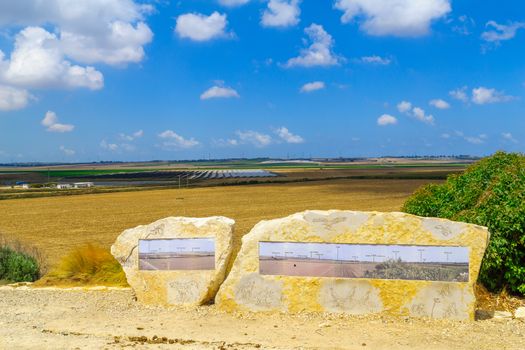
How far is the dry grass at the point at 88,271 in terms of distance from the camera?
508 inches

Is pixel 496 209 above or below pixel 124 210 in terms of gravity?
above

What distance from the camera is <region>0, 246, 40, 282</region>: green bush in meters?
14.1

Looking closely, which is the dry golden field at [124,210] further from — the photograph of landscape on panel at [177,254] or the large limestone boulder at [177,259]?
the photograph of landscape on panel at [177,254]

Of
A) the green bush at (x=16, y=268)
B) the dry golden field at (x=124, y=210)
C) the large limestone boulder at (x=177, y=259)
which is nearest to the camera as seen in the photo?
the large limestone boulder at (x=177, y=259)

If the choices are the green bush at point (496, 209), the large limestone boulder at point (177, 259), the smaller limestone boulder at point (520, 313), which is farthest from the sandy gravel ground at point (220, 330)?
the green bush at point (496, 209)

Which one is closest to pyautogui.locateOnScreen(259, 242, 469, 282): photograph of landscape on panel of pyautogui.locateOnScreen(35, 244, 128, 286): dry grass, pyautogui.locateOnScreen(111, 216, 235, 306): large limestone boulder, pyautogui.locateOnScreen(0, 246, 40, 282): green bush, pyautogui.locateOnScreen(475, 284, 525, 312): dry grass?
pyautogui.locateOnScreen(111, 216, 235, 306): large limestone boulder

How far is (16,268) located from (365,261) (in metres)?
10.0

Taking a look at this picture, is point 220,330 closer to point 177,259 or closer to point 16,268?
point 177,259

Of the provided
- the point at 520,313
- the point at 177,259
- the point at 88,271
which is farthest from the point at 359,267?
the point at 88,271

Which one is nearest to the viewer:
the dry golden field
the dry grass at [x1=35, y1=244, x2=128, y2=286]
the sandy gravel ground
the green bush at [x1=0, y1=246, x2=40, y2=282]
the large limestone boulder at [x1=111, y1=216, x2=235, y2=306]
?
the sandy gravel ground

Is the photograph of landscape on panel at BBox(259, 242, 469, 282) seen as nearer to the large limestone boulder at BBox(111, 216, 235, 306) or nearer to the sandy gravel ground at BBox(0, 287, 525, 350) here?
the sandy gravel ground at BBox(0, 287, 525, 350)

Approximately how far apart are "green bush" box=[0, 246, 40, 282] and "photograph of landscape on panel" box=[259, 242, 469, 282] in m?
8.06

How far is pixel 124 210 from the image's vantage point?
43625 millimetres

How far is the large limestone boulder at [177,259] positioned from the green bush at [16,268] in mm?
5081
